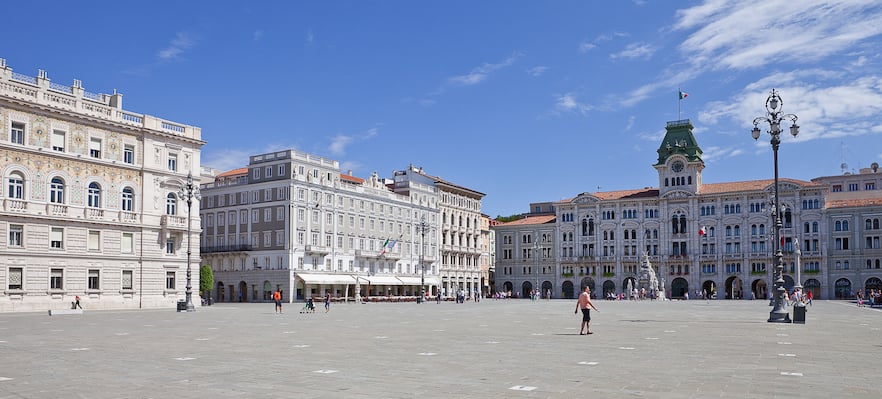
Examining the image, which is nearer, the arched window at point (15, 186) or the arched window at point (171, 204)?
the arched window at point (15, 186)

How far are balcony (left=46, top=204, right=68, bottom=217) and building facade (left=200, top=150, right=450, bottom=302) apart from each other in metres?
31.1

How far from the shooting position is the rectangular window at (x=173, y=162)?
59438mm

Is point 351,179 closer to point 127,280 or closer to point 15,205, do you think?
point 127,280

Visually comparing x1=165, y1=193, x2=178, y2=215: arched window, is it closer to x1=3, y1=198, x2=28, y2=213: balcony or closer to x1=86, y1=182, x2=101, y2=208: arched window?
x1=86, y1=182, x2=101, y2=208: arched window

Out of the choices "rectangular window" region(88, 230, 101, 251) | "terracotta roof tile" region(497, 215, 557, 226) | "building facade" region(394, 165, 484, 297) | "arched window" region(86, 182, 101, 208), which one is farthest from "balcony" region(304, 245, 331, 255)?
"terracotta roof tile" region(497, 215, 557, 226)

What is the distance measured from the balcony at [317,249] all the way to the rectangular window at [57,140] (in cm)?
3438

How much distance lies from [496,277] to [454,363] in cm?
12159

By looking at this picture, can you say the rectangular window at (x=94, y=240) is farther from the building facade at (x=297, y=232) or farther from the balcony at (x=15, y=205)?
the building facade at (x=297, y=232)

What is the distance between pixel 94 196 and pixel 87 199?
27.2 inches

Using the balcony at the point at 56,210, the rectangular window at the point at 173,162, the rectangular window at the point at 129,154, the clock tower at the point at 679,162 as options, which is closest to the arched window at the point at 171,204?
the rectangular window at the point at 173,162

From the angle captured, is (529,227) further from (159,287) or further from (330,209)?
(159,287)

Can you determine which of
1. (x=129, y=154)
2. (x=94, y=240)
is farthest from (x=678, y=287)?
(x=94, y=240)

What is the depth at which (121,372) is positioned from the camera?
14805 mm

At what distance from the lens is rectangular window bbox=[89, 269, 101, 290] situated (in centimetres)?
5312
